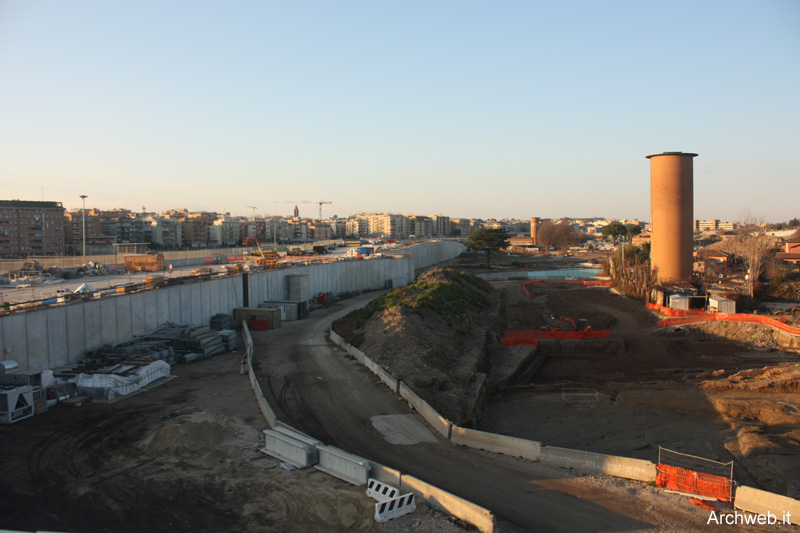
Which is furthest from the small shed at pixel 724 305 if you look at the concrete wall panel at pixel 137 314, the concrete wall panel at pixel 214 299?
the concrete wall panel at pixel 137 314

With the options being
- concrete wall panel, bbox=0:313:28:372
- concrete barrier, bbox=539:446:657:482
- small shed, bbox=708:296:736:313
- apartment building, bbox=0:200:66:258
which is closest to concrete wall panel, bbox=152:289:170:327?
concrete wall panel, bbox=0:313:28:372

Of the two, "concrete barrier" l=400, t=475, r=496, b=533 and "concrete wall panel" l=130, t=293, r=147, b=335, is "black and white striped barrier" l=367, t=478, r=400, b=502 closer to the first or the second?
"concrete barrier" l=400, t=475, r=496, b=533

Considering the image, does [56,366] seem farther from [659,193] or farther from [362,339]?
[659,193]

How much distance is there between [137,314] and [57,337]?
439 cm

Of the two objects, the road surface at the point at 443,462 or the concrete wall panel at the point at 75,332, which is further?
the concrete wall panel at the point at 75,332

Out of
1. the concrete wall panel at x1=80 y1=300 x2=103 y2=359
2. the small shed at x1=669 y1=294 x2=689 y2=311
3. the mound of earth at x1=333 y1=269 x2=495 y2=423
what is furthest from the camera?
the small shed at x1=669 y1=294 x2=689 y2=311

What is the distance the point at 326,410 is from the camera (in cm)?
1631

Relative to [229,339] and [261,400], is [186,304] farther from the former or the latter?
[261,400]

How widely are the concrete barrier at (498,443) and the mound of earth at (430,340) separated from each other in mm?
3433

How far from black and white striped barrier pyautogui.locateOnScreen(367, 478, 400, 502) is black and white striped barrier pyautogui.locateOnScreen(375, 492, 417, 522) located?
0.31m

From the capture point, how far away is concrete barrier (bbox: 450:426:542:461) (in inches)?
502

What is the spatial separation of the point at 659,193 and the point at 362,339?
112ft

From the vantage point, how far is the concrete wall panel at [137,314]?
24312 millimetres

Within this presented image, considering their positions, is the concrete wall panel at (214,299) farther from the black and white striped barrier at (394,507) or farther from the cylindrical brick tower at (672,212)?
the cylindrical brick tower at (672,212)
